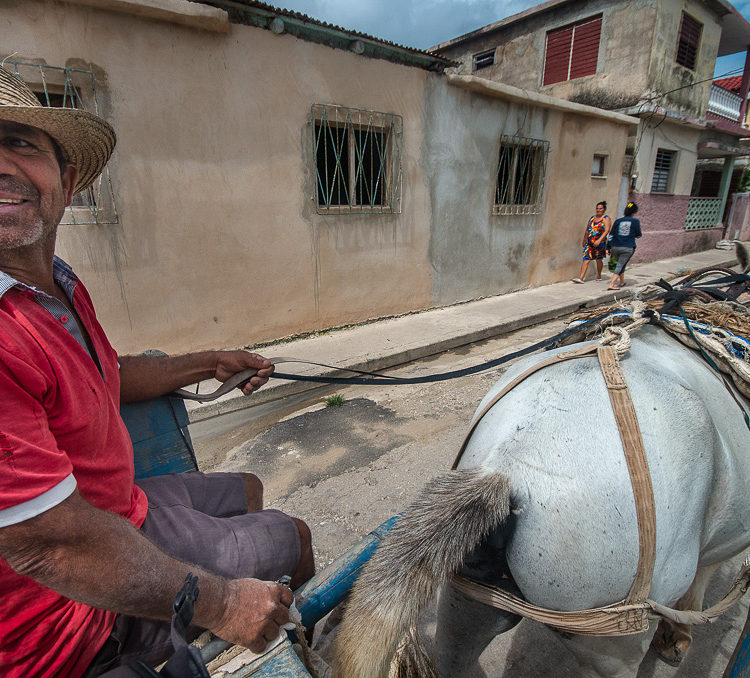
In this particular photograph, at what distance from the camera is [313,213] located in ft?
17.3

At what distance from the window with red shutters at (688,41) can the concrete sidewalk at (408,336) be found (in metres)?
6.82

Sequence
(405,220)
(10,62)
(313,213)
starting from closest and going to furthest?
(10,62) → (313,213) → (405,220)

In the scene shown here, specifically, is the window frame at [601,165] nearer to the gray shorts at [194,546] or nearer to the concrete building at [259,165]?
the concrete building at [259,165]

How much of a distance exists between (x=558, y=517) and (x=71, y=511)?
1092 mm

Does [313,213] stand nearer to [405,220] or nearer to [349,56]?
[405,220]

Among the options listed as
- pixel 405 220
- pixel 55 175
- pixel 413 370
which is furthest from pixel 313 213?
pixel 55 175

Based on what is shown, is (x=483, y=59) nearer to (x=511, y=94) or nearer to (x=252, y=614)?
(x=511, y=94)

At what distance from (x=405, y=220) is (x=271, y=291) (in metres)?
2.25

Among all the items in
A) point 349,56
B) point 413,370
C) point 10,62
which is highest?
point 349,56

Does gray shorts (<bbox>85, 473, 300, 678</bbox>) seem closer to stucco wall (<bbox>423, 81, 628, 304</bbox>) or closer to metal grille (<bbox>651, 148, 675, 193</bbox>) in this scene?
stucco wall (<bbox>423, 81, 628, 304</bbox>)

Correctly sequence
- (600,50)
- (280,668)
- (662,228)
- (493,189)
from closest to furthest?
(280,668) → (493,189) → (600,50) → (662,228)

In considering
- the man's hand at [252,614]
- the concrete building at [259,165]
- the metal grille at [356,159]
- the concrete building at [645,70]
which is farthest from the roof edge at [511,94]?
the man's hand at [252,614]

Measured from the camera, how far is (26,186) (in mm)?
1015

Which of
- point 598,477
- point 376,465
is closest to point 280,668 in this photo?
point 598,477
